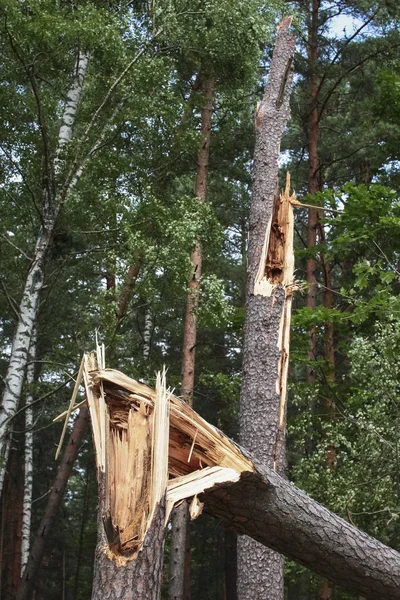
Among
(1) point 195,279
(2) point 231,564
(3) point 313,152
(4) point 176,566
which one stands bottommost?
(4) point 176,566

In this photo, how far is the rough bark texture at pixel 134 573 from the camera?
307 cm

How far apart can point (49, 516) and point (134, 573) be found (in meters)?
9.61

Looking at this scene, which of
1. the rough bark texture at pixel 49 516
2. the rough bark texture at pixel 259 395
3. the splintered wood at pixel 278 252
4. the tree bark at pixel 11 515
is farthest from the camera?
the tree bark at pixel 11 515

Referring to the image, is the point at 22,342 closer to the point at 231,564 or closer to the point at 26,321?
the point at 26,321

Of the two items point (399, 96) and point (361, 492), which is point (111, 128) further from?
point (361, 492)

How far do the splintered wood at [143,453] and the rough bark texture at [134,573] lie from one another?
1.2 inches

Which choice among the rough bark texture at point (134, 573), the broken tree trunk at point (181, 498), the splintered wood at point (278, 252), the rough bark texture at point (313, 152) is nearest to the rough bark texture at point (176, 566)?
the rough bark texture at point (313, 152)

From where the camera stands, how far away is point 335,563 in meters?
4.06

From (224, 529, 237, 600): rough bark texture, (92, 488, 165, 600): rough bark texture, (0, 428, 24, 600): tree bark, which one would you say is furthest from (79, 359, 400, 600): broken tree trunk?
(224, 529, 237, 600): rough bark texture

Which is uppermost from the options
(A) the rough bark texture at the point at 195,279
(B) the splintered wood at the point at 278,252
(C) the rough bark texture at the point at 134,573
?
Answer: (A) the rough bark texture at the point at 195,279

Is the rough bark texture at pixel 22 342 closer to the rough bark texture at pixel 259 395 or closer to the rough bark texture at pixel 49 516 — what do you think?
the rough bark texture at pixel 49 516

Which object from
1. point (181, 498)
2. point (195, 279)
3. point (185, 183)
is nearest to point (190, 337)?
point (195, 279)

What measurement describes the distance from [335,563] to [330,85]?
51.7 feet

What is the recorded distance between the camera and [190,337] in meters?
13.7
